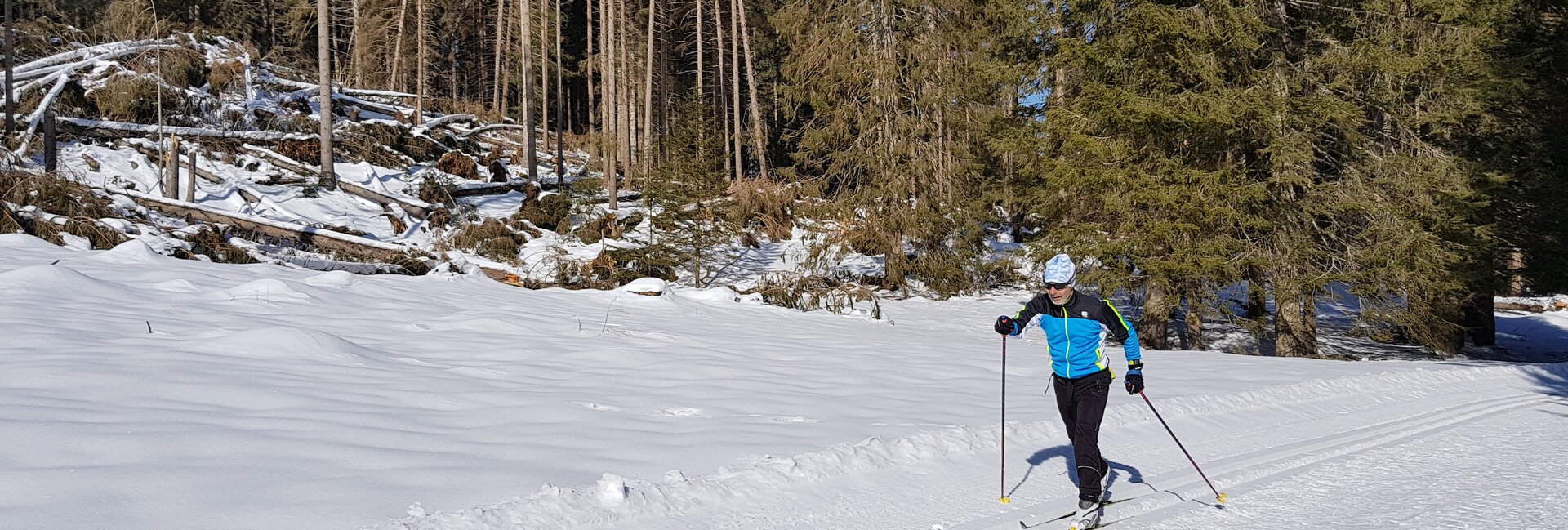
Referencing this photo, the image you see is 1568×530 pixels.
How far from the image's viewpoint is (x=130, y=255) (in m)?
11.9

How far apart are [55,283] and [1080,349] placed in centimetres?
986

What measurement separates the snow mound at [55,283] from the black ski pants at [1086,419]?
9280 mm

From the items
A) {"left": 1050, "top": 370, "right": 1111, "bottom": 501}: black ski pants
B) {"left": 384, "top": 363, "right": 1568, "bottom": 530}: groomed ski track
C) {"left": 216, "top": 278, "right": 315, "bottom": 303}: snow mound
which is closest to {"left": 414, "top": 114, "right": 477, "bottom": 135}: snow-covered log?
{"left": 216, "top": 278, "right": 315, "bottom": 303}: snow mound

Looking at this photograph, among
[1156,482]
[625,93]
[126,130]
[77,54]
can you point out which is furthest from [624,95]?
[1156,482]

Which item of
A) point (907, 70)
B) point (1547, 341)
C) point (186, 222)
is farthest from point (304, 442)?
point (1547, 341)

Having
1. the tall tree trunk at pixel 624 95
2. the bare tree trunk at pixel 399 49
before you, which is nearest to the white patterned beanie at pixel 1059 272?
the tall tree trunk at pixel 624 95

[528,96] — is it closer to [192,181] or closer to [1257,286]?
[192,181]

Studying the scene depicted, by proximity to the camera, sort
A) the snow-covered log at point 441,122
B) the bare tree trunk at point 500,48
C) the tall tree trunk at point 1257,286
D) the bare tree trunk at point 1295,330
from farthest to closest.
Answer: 1. the bare tree trunk at point 500,48
2. the snow-covered log at point 441,122
3. the bare tree trunk at point 1295,330
4. the tall tree trunk at point 1257,286

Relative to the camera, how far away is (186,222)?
1579 centimetres

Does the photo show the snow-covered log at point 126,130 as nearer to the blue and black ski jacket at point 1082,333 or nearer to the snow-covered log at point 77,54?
the snow-covered log at point 77,54

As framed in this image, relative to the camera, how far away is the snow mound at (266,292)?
32.0 feet

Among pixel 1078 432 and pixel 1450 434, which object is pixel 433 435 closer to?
pixel 1078 432

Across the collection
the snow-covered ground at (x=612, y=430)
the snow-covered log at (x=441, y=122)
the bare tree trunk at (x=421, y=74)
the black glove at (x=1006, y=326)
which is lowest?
the snow-covered ground at (x=612, y=430)

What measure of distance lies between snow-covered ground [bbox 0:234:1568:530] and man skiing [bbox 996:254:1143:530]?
56 centimetres
